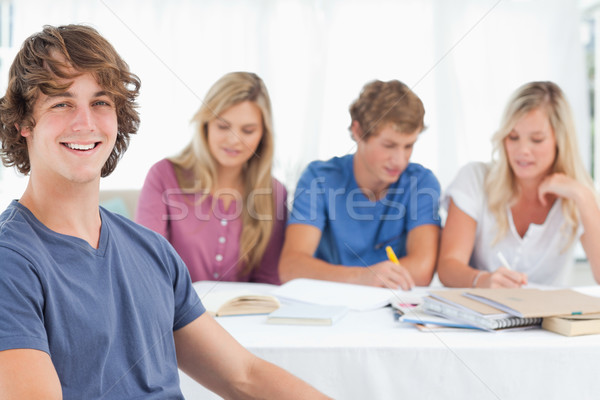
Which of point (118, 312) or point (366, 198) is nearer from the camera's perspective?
point (118, 312)

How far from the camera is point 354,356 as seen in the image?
94 centimetres

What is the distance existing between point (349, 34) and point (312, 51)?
0.21 metres

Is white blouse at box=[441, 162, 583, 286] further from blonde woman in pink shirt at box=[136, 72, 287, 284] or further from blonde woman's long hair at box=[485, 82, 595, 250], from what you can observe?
blonde woman in pink shirt at box=[136, 72, 287, 284]

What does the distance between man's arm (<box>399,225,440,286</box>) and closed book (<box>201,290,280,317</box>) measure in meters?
0.54

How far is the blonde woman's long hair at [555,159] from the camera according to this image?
5.32 feet

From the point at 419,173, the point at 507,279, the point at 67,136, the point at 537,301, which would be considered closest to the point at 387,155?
the point at 419,173

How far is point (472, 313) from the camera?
40.3 inches

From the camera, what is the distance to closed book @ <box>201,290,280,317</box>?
111 cm

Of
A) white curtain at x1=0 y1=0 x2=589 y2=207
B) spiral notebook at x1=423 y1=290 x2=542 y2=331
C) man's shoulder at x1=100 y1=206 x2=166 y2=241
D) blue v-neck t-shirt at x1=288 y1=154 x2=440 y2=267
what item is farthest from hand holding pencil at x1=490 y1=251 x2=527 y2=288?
white curtain at x1=0 y1=0 x2=589 y2=207

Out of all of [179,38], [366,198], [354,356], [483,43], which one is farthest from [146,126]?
[354,356]

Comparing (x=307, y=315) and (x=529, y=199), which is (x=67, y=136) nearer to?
(x=307, y=315)

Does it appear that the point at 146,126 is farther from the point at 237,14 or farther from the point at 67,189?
the point at 67,189

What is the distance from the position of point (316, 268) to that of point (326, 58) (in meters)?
1.48

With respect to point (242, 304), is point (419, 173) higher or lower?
higher
